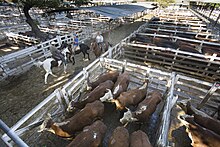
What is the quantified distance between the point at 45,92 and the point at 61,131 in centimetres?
281

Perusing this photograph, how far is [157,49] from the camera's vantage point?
6.22 m

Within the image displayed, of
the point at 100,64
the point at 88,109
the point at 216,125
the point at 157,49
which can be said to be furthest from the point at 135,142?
the point at 157,49

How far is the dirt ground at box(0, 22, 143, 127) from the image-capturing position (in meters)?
4.09

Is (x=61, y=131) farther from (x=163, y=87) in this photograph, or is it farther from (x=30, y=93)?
(x=163, y=87)

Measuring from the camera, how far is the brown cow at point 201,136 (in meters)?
2.36

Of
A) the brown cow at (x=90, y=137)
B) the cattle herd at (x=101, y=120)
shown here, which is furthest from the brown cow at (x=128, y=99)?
the brown cow at (x=90, y=137)

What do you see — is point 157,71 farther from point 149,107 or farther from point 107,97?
point 107,97

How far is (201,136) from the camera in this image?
2.46m

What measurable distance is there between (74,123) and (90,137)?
0.58m

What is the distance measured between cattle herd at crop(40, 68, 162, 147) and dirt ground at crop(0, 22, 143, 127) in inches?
79.0

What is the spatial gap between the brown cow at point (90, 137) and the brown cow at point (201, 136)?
6.07 ft

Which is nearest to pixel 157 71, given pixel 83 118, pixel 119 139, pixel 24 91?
pixel 119 139

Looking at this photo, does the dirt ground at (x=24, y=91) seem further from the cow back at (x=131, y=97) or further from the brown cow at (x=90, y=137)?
the cow back at (x=131, y=97)

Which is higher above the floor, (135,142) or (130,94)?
(130,94)
